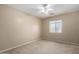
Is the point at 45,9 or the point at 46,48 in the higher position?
the point at 45,9

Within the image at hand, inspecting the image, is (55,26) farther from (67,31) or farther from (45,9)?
(45,9)

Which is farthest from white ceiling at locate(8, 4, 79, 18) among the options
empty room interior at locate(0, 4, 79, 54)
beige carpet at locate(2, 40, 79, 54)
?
beige carpet at locate(2, 40, 79, 54)

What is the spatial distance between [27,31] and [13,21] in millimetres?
481

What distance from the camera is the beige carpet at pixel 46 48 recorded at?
2033 mm

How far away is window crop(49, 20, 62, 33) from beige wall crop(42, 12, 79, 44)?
8 cm

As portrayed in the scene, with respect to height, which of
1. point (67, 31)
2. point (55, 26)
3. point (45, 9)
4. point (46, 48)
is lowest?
point (46, 48)

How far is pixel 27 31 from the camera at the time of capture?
2.29m

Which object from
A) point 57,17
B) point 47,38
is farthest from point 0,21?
point 57,17

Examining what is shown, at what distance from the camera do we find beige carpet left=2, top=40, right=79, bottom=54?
2.03m

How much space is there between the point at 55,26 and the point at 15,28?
110 centimetres

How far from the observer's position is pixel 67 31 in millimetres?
2150

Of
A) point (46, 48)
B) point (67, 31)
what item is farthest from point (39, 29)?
point (67, 31)

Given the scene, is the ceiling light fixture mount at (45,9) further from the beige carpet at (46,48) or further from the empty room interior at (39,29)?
the beige carpet at (46,48)

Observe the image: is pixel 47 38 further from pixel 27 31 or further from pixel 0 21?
pixel 0 21
